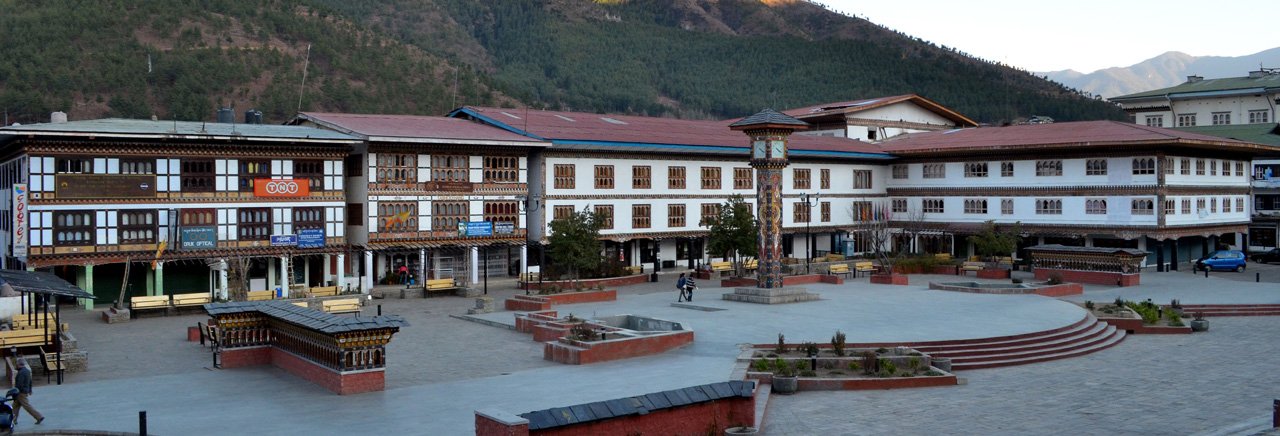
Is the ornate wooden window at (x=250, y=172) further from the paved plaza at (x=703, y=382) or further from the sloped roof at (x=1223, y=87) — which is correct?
the sloped roof at (x=1223, y=87)

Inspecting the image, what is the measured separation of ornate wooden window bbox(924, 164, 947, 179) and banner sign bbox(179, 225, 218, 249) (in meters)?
38.2

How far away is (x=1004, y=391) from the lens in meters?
20.0

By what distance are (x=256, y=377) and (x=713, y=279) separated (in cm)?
2816

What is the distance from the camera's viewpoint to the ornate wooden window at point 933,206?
5656 centimetres

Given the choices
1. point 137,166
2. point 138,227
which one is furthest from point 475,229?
point 137,166

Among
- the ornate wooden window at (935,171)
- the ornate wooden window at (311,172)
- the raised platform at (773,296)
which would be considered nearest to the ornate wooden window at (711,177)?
the ornate wooden window at (935,171)

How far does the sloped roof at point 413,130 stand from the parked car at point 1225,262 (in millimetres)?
32033

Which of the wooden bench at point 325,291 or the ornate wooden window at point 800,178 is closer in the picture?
the wooden bench at point 325,291

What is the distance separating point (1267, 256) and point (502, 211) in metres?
41.8

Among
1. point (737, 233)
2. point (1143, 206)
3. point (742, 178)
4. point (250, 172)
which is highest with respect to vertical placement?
point (742, 178)

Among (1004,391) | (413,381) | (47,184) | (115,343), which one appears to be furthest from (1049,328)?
(47,184)

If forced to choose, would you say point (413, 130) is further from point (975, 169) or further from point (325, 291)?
point (975, 169)

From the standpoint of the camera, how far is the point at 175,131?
35625 mm

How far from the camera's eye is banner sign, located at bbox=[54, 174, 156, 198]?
33812 mm
